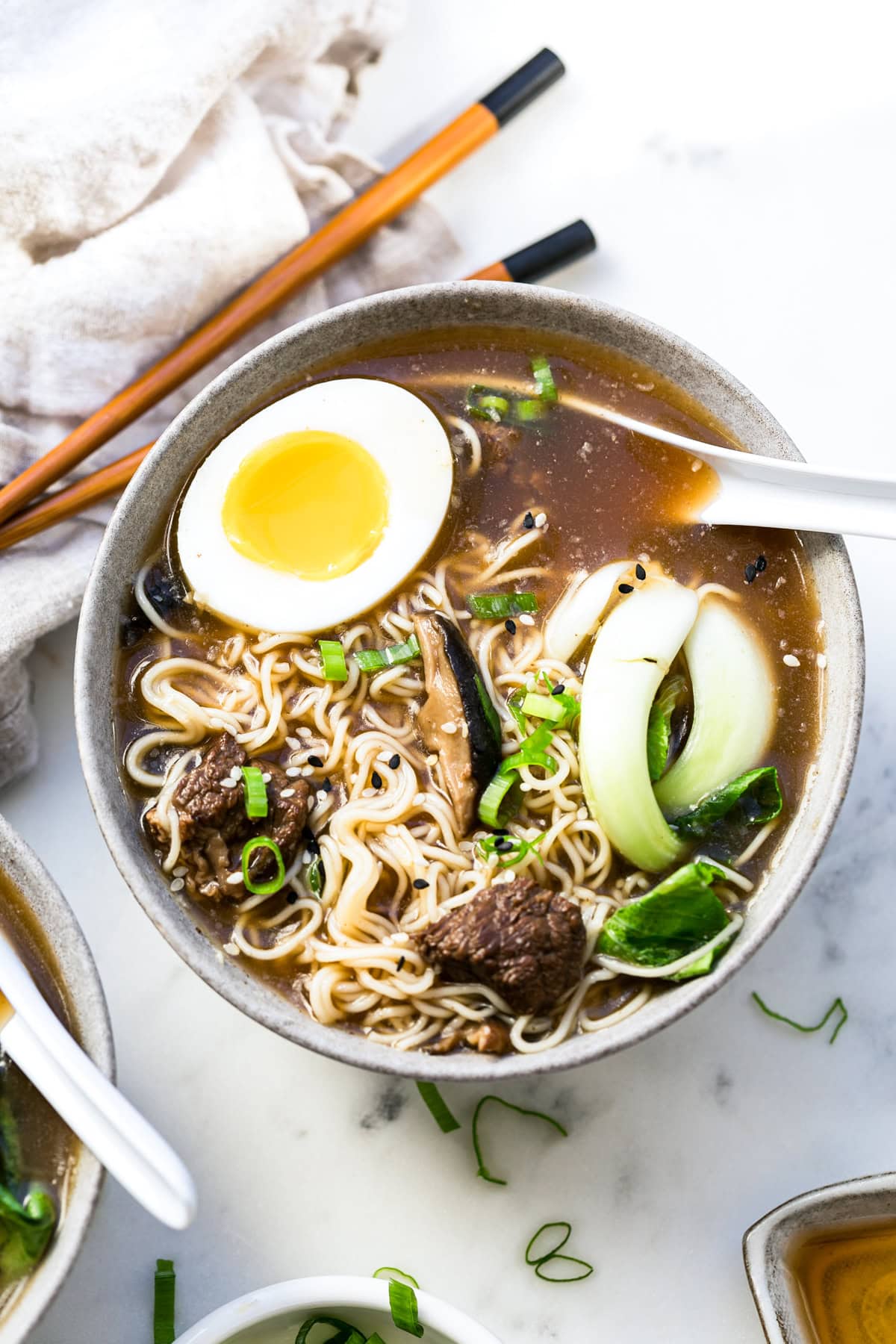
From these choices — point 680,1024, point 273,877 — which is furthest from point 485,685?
point 680,1024

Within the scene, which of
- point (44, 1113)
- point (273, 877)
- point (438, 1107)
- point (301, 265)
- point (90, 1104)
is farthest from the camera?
point (301, 265)

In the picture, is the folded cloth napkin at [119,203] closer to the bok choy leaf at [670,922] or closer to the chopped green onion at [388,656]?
the chopped green onion at [388,656]

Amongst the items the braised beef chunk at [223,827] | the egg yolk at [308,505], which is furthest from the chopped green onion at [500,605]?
the braised beef chunk at [223,827]

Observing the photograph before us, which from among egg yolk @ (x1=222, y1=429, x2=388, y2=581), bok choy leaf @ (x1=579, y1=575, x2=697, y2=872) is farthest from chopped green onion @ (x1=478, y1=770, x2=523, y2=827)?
egg yolk @ (x1=222, y1=429, x2=388, y2=581)

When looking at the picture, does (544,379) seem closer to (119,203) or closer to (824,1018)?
(119,203)

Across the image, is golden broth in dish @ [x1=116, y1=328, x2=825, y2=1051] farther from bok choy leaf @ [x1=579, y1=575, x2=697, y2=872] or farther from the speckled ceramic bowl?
the speckled ceramic bowl

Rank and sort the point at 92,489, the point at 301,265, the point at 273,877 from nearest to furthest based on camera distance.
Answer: the point at 273,877
the point at 92,489
the point at 301,265
